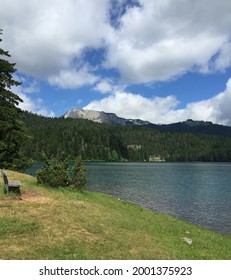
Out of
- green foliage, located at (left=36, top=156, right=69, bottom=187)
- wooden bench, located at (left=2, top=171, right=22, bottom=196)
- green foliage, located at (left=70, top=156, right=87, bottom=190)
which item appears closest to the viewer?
wooden bench, located at (left=2, top=171, right=22, bottom=196)

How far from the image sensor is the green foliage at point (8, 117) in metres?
41.2

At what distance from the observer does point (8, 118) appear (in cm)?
4194

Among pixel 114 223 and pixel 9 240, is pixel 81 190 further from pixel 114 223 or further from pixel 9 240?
pixel 9 240

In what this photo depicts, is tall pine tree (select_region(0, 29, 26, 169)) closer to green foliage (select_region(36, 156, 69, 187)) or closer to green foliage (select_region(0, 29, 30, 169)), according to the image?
green foliage (select_region(0, 29, 30, 169))

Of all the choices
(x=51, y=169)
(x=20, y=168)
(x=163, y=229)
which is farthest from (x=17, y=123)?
(x=163, y=229)

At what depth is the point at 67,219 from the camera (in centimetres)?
1889

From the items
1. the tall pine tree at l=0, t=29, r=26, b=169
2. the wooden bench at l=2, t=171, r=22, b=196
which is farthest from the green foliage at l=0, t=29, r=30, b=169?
the wooden bench at l=2, t=171, r=22, b=196

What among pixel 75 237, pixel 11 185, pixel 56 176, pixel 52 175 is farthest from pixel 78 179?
pixel 75 237

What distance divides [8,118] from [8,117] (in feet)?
1.96

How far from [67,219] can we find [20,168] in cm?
2879

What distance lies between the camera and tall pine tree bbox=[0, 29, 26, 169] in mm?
41188

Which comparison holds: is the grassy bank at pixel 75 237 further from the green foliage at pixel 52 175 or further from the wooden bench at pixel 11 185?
the green foliage at pixel 52 175

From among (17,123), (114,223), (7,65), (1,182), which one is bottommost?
(114,223)

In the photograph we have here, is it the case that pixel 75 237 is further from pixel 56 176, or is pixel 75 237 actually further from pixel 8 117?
pixel 8 117
